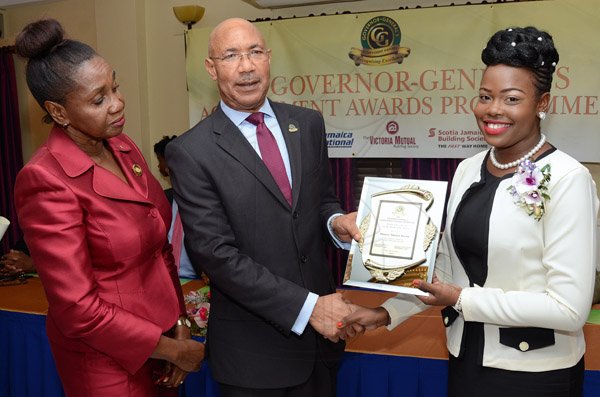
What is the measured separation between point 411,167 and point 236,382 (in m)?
3.45

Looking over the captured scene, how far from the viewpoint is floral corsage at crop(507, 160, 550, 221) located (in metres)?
1.45

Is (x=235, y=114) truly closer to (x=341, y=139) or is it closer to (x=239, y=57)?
(x=239, y=57)

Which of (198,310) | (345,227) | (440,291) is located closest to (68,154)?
(345,227)

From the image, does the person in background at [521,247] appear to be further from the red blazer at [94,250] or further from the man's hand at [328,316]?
the red blazer at [94,250]

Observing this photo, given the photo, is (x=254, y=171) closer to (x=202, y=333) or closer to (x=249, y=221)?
(x=249, y=221)

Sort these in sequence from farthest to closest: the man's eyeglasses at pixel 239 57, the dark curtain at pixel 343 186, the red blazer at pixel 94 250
Result: the dark curtain at pixel 343 186
the man's eyeglasses at pixel 239 57
the red blazer at pixel 94 250

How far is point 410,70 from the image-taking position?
15.3 ft

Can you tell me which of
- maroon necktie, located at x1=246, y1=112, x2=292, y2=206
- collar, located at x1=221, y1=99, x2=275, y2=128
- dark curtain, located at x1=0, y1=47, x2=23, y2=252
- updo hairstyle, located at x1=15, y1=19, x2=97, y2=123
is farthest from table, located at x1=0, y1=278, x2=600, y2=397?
dark curtain, located at x1=0, y1=47, x2=23, y2=252

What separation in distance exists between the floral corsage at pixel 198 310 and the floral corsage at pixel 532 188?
155 cm

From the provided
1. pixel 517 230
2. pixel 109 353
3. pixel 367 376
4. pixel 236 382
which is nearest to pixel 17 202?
pixel 109 353

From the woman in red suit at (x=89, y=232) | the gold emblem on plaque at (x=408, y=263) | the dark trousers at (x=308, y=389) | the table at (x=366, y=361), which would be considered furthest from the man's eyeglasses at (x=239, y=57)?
the table at (x=366, y=361)

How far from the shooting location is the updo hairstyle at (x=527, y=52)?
1469mm

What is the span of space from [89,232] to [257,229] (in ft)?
1.57

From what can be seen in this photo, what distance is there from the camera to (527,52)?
1.46 m
